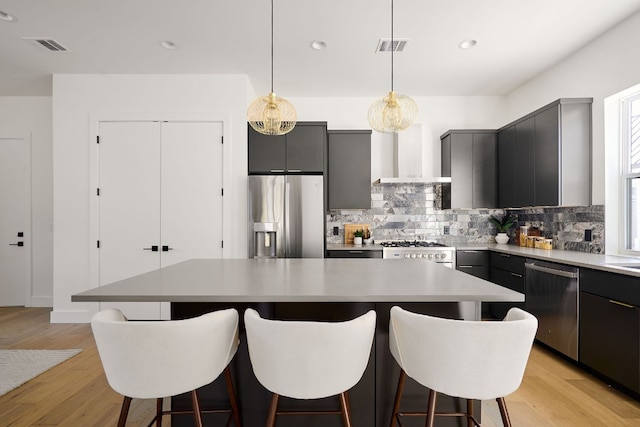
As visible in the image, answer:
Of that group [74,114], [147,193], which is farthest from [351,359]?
[74,114]

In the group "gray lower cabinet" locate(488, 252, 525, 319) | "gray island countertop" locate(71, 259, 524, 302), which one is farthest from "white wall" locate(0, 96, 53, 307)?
"gray lower cabinet" locate(488, 252, 525, 319)

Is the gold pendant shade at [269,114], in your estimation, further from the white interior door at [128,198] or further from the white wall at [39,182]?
the white wall at [39,182]

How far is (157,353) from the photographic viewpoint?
1271 mm

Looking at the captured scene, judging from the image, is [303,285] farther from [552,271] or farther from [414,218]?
[414,218]

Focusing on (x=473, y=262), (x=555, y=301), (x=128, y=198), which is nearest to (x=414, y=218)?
(x=473, y=262)

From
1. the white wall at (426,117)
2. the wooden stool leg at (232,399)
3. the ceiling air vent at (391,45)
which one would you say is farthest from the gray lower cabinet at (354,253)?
the wooden stool leg at (232,399)

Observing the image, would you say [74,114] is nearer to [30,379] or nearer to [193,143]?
[193,143]

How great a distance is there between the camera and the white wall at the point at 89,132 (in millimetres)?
3971

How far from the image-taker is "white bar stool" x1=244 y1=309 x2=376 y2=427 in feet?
4.13

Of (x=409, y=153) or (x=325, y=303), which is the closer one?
(x=325, y=303)

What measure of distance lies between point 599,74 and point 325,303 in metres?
3.38

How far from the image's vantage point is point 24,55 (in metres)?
3.50

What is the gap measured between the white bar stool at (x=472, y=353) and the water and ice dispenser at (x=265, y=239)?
2.64m

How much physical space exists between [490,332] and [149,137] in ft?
13.1
